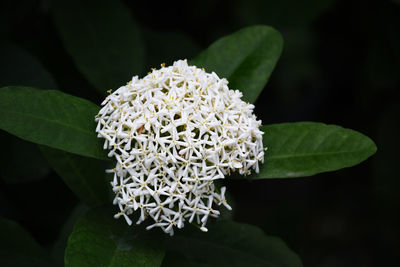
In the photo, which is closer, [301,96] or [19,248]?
[19,248]

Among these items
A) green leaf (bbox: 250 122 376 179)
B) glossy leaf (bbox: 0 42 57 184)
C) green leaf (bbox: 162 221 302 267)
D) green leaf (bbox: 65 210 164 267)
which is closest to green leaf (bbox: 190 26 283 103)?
green leaf (bbox: 250 122 376 179)

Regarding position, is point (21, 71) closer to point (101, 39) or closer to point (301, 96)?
point (101, 39)

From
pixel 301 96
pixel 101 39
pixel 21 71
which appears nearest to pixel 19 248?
pixel 21 71

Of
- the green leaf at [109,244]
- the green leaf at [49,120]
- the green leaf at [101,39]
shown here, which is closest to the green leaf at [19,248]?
the green leaf at [109,244]

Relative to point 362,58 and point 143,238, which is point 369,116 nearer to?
point 362,58

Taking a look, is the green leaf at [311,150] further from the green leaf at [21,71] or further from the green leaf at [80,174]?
the green leaf at [21,71]

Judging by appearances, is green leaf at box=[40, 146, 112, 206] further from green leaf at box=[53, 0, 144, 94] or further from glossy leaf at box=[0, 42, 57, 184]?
green leaf at box=[53, 0, 144, 94]
